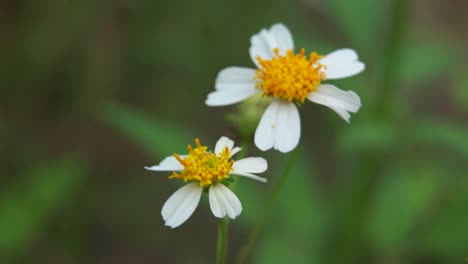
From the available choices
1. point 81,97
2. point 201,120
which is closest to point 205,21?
point 201,120

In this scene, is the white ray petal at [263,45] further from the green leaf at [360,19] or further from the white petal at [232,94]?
the green leaf at [360,19]

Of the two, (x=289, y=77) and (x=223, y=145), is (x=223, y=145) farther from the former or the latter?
(x=289, y=77)

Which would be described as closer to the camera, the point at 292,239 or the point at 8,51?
the point at 292,239

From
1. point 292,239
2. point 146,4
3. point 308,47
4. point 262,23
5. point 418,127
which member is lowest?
point 292,239

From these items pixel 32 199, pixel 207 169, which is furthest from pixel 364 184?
pixel 32 199

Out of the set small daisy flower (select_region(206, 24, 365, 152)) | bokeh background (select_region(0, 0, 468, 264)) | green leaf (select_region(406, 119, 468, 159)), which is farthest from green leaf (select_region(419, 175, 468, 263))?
small daisy flower (select_region(206, 24, 365, 152))

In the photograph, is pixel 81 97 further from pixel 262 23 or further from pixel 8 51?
pixel 262 23
